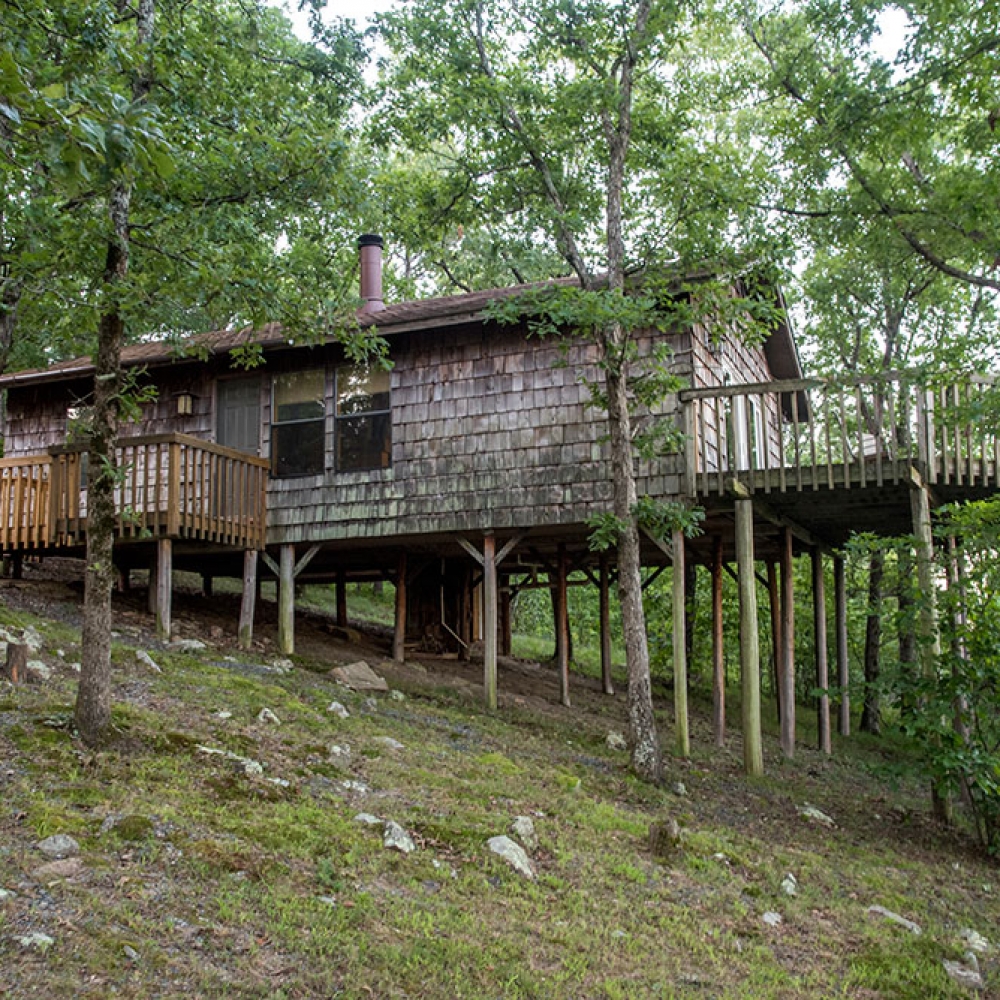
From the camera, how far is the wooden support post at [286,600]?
15387 millimetres

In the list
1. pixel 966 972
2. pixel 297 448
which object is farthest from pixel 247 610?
pixel 966 972

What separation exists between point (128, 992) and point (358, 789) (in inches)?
144

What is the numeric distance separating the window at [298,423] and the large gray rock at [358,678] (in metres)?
3.28

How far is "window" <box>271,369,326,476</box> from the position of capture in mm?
15844

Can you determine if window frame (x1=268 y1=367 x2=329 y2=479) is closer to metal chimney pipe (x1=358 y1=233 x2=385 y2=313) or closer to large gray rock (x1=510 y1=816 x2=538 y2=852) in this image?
metal chimney pipe (x1=358 y1=233 x2=385 y2=313)

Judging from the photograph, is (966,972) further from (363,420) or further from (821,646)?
(363,420)

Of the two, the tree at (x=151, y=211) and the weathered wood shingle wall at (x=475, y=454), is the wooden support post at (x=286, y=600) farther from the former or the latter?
the tree at (x=151, y=211)

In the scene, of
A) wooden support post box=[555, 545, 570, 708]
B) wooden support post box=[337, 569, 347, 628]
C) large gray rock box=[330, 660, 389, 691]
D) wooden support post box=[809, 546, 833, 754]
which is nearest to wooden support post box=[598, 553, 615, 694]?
wooden support post box=[555, 545, 570, 708]

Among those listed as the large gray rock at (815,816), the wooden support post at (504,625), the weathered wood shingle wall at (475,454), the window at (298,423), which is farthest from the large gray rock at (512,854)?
the wooden support post at (504,625)

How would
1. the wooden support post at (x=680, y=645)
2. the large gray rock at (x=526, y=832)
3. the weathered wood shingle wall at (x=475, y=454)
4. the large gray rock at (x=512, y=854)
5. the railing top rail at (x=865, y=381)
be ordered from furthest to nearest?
the weathered wood shingle wall at (x=475, y=454) → the wooden support post at (x=680, y=645) → the railing top rail at (x=865, y=381) → the large gray rock at (x=526, y=832) → the large gray rock at (x=512, y=854)

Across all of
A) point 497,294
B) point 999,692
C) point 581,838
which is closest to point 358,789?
point 581,838

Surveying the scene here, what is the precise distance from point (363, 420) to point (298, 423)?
1.15 m

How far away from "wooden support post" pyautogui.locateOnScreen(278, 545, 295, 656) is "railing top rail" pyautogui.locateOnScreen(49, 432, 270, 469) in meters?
1.51

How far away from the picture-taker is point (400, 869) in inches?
259
